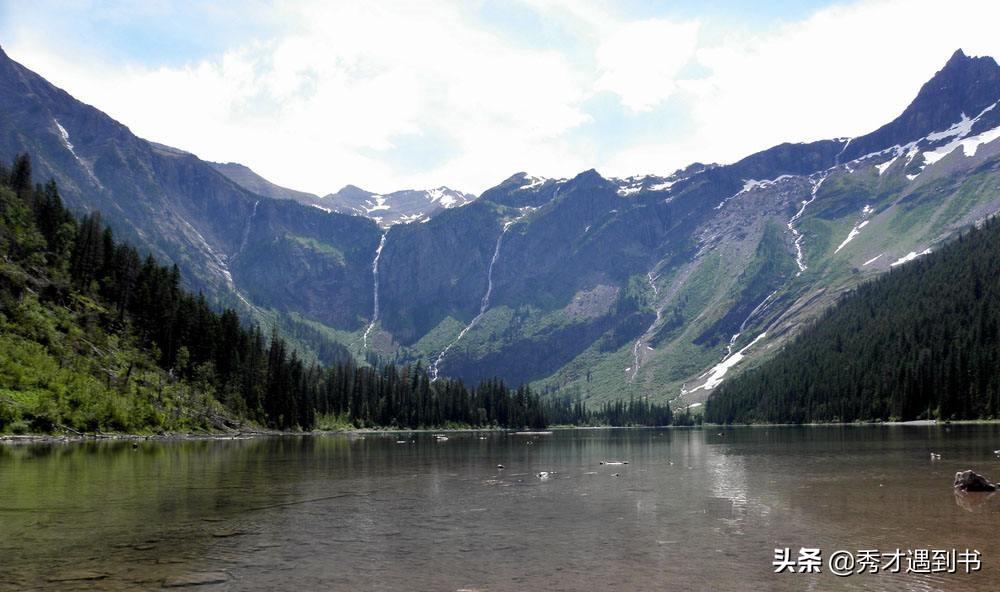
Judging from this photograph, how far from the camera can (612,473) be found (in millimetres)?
75312

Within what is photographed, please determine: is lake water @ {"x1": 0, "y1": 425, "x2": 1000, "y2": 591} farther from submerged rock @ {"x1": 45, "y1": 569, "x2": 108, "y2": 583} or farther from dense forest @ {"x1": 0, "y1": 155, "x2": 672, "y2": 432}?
dense forest @ {"x1": 0, "y1": 155, "x2": 672, "y2": 432}

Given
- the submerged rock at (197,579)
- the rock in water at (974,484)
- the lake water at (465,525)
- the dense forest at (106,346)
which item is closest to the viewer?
the submerged rock at (197,579)

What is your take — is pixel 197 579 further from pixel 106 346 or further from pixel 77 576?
pixel 106 346

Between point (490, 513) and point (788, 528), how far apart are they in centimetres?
1793

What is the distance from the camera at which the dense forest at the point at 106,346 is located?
108375 mm

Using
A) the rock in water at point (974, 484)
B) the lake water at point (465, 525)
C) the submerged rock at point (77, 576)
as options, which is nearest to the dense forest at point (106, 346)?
the lake water at point (465, 525)

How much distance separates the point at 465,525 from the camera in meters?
40.8

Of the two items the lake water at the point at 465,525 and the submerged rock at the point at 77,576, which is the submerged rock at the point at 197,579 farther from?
the submerged rock at the point at 77,576

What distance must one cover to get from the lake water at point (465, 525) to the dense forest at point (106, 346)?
39.8 m

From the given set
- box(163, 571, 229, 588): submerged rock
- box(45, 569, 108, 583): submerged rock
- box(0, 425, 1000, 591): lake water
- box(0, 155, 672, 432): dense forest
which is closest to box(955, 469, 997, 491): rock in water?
box(0, 425, 1000, 591): lake water

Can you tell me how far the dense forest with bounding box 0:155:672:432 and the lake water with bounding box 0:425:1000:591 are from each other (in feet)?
131

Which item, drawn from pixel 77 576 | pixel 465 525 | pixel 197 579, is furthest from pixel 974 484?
pixel 77 576

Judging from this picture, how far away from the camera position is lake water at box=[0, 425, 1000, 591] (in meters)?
27.4

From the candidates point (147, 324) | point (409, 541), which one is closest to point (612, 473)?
point (409, 541)
